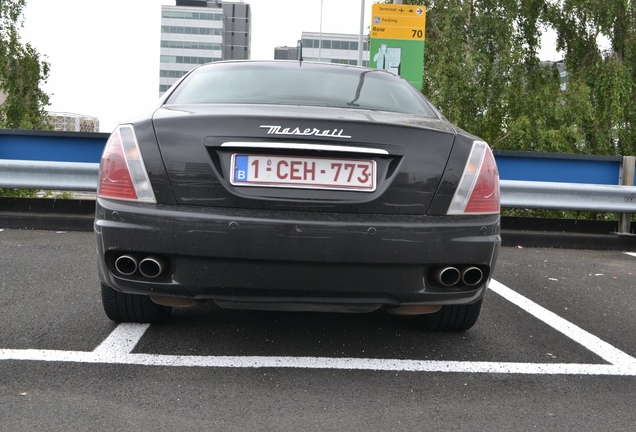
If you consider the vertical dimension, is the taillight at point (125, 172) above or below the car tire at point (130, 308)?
above

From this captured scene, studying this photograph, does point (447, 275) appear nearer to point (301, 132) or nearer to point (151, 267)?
point (301, 132)

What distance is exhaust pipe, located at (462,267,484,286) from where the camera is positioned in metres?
3.15

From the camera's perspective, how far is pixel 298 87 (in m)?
3.90

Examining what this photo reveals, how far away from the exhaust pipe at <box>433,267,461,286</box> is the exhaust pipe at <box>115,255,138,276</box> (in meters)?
1.29

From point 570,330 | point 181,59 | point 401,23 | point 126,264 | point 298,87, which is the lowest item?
point 570,330

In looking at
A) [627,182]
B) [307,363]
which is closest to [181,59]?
[627,182]

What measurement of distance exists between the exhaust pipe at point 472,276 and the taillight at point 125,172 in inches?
54.1

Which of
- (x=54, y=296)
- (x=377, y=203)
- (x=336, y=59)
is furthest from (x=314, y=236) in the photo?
(x=336, y=59)

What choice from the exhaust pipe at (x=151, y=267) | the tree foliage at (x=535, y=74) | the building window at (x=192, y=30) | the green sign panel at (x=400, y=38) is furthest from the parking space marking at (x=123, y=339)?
the building window at (x=192, y=30)

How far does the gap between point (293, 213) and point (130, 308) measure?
1.32 m

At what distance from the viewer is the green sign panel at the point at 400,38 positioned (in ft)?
46.2

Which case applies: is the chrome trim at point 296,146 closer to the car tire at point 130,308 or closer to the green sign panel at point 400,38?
the car tire at point 130,308

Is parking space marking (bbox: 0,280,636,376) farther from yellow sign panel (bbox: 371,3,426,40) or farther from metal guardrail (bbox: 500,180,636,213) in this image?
yellow sign panel (bbox: 371,3,426,40)

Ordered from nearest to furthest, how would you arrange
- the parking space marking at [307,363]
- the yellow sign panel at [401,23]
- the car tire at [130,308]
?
the parking space marking at [307,363] → the car tire at [130,308] → the yellow sign panel at [401,23]
